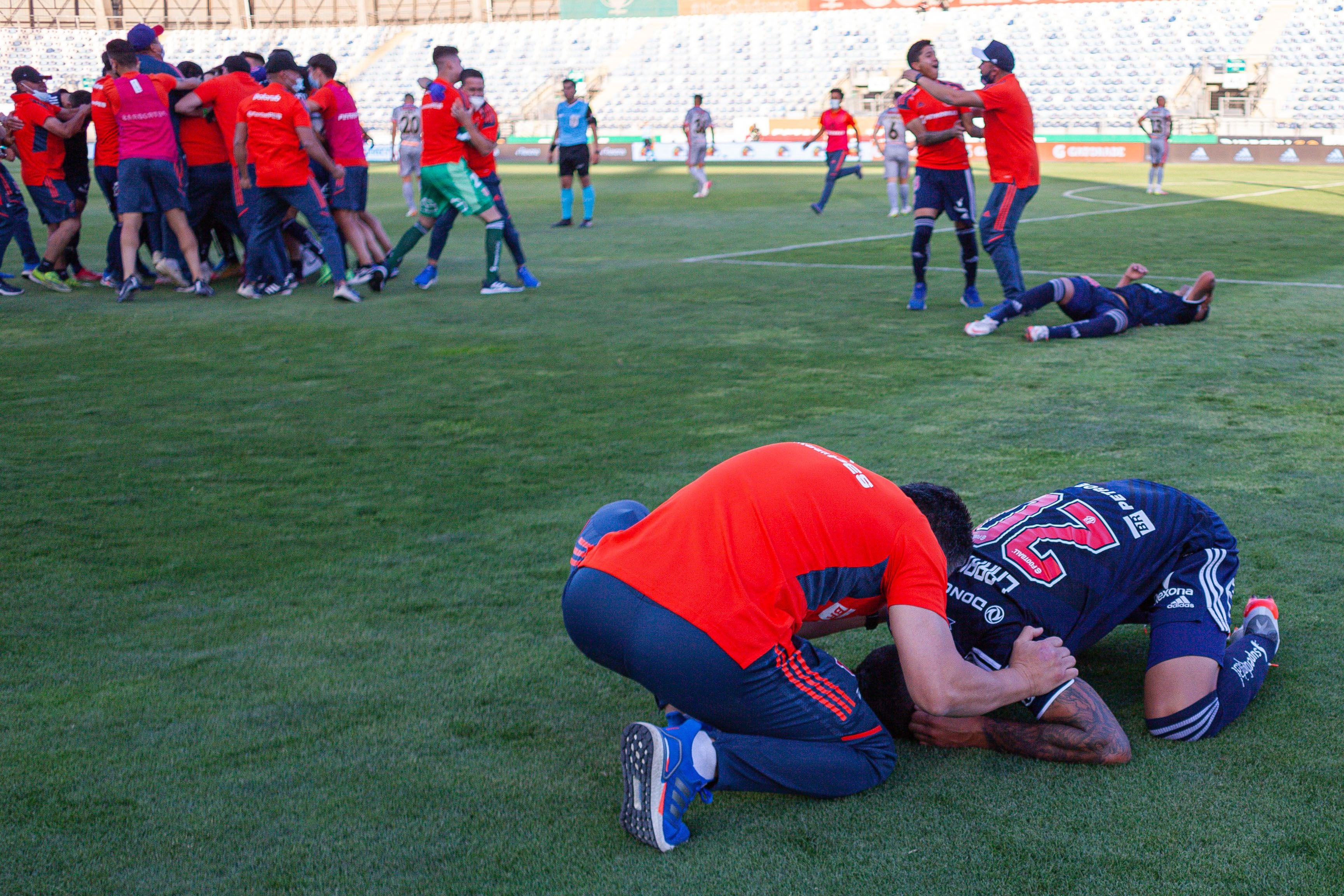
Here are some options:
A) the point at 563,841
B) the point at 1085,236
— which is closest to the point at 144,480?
the point at 563,841

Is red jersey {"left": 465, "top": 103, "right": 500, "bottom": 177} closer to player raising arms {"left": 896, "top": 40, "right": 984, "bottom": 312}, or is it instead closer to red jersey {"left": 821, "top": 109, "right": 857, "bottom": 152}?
player raising arms {"left": 896, "top": 40, "right": 984, "bottom": 312}

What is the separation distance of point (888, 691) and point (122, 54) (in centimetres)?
896

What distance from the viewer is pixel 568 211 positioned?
16.0 m

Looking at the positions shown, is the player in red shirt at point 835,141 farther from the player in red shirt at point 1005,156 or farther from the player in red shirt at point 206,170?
the player in red shirt at point 206,170

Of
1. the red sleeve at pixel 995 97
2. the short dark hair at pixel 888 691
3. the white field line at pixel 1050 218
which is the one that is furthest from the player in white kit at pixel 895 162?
the short dark hair at pixel 888 691

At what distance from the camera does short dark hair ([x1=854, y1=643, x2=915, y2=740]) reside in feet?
9.36

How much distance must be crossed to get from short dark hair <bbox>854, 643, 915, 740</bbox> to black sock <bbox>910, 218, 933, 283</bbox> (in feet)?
20.0

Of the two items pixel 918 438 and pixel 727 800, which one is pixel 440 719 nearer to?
pixel 727 800

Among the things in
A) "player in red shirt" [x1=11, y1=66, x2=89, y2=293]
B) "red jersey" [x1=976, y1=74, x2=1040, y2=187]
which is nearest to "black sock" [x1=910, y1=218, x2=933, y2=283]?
"red jersey" [x1=976, y1=74, x2=1040, y2=187]

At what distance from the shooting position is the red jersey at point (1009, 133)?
810 centimetres

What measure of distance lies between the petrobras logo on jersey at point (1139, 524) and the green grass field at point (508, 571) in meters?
0.46

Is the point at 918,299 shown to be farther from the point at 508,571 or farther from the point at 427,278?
the point at 508,571

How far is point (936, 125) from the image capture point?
27.3 feet

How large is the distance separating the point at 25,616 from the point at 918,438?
3752 millimetres
